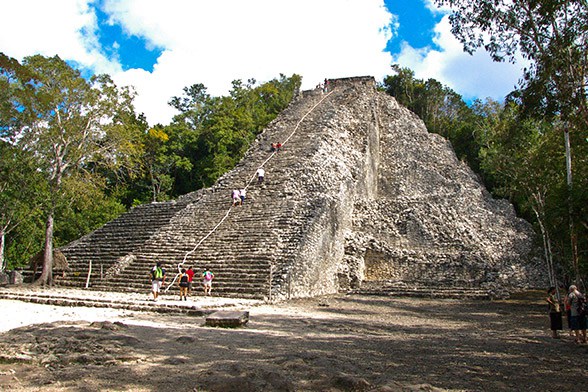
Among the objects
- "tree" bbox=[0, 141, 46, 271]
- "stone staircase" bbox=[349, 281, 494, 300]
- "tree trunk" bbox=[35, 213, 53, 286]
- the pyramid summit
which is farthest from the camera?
"stone staircase" bbox=[349, 281, 494, 300]

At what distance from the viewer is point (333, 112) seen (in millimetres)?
24203

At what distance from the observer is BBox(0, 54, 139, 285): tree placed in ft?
49.5

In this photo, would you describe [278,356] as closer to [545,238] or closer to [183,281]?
[183,281]

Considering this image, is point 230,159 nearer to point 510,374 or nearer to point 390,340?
point 390,340

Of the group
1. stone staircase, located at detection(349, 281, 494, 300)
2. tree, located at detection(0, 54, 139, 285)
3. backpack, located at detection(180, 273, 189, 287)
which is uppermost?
tree, located at detection(0, 54, 139, 285)

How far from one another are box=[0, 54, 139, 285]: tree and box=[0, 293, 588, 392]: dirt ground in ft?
23.6

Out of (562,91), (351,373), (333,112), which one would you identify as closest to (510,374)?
(351,373)

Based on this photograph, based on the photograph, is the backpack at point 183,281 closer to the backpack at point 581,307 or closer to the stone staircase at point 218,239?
the stone staircase at point 218,239

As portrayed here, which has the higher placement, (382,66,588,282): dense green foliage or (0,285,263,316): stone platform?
(382,66,588,282): dense green foliage

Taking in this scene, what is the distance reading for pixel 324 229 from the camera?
51.2ft

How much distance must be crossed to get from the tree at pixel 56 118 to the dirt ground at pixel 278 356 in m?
7.21

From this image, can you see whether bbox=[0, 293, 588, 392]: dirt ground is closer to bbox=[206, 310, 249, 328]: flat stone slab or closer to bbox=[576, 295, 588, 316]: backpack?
bbox=[206, 310, 249, 328]: flat stone slab

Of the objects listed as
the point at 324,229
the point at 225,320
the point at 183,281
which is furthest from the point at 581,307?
the point at 324,229

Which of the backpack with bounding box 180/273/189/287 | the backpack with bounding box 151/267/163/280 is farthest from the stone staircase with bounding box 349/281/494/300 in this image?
the backpack with bounding box 151/267/163/280
